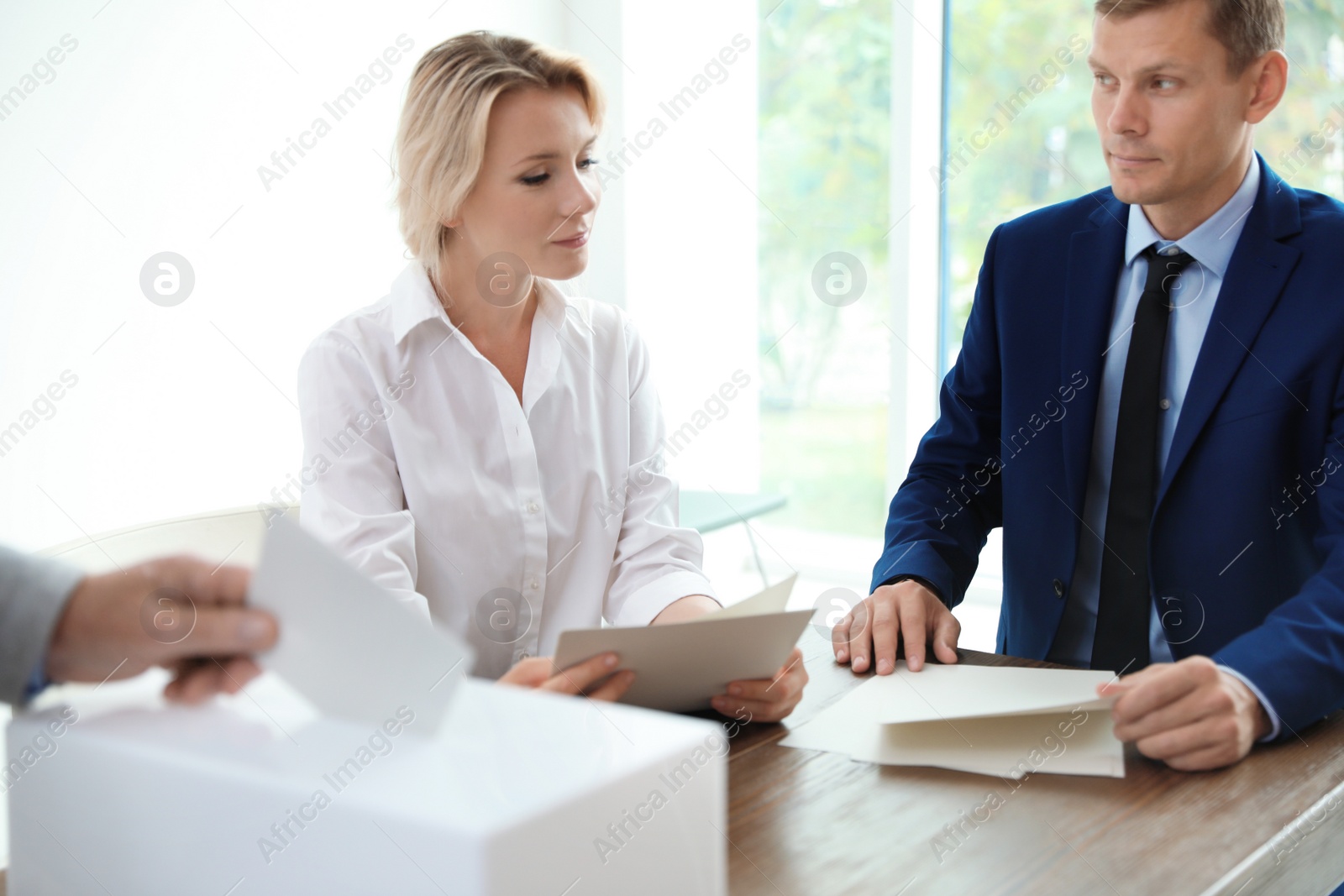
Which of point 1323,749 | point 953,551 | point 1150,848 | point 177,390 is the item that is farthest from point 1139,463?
point 177,390

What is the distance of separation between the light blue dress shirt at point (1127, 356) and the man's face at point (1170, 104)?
72mm

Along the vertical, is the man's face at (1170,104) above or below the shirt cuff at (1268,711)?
above

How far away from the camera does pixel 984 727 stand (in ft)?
4.07

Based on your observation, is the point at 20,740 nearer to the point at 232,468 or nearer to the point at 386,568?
the point at 386,568

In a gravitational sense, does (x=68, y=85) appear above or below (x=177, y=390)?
above

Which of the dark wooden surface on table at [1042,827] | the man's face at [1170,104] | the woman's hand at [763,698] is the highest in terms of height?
the man's face at [1170,104]

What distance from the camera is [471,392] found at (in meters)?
1.82

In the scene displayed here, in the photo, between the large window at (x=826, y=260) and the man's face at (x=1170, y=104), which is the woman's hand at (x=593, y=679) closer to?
the man's face at (x=1170, y=104)

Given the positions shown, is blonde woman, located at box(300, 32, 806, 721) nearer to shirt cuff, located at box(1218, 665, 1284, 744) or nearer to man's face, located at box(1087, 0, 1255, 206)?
shirt cuff, located at box(1218, 665, 1284, 744)

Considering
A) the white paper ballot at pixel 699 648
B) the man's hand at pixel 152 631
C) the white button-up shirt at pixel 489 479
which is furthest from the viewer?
the white button-up shirt at pixel 489 479

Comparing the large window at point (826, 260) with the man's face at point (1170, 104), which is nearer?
the man's face at point (1170, 104)

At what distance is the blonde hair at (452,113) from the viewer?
1.86 m

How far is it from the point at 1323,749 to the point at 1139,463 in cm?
58

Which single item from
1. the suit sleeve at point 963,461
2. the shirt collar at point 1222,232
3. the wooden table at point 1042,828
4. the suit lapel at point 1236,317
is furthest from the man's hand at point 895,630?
the shirt collar at point 1222,232
